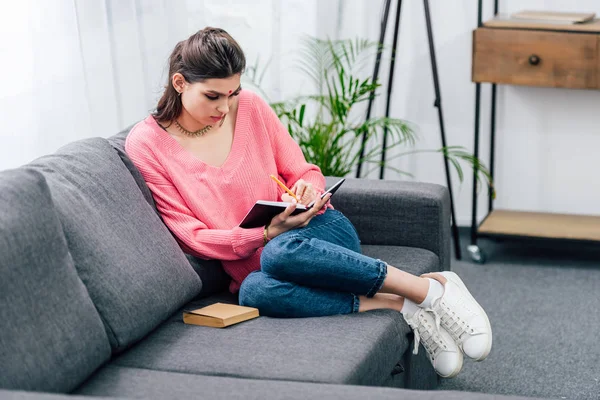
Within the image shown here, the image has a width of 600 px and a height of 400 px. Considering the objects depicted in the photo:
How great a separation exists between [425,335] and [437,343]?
0.11 ft

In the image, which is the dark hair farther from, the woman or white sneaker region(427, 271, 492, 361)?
white sneaker region(427, 271, 492, 361)

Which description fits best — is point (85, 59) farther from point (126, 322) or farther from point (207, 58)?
point (126, 322)

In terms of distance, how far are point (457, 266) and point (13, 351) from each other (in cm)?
233

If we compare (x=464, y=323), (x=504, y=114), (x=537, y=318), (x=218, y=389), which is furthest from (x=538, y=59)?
(x=218, y=389)

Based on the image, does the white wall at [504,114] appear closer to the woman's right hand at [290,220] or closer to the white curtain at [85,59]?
the white curtain at [85,59]

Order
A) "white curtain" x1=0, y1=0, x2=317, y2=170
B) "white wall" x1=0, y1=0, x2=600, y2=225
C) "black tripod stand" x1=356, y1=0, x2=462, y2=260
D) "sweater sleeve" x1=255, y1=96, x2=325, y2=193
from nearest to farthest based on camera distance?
"white curtain" x1=0, y1=0, x2=317, y2=170, "sweater sleeve" x1=255, y1=96, x2=325, y2=193, "white wall" x1=0, y1=0, x2=600, y2=225, "black tripod stand" x1=356, y1=0, x2=462, y2=260

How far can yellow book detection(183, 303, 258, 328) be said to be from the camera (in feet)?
6.70

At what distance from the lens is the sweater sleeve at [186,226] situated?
2.23 metres

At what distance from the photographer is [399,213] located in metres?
2.60

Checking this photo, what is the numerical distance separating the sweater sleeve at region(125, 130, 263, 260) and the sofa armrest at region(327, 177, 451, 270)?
474 mm

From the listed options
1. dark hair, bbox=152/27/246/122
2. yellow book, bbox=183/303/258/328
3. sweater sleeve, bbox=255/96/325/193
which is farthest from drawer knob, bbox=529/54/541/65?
yellow book, bbox=183/303/258/328

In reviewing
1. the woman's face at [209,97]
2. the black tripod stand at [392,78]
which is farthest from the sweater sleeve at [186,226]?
the black tripod stand at [392,78]

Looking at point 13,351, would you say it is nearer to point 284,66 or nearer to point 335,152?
point 335,152

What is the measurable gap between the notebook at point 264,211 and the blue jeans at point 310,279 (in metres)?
0.07
